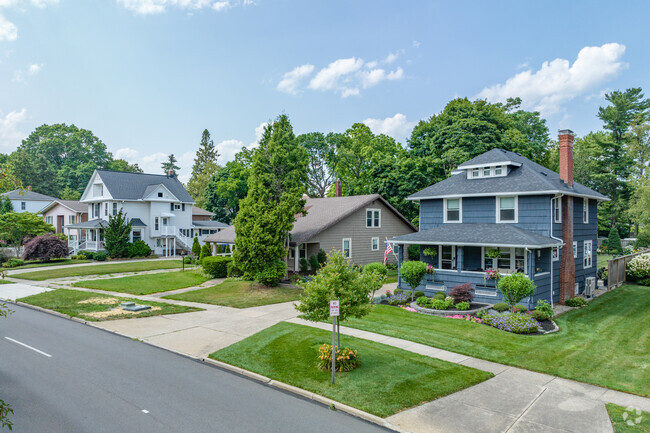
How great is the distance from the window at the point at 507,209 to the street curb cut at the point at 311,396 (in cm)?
1593

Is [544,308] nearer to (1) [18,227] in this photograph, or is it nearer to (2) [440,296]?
(2) [440,296]

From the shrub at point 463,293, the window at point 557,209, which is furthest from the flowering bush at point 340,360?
the window at point 557,209

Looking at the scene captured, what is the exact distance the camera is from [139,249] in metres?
44.0

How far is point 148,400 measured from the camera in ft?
30.3

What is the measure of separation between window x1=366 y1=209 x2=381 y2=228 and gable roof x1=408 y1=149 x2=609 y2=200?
925 cm

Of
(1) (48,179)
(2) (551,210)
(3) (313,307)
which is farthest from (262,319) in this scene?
(1) (48,179)

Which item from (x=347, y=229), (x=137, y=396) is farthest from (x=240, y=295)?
(x=137, y=396)

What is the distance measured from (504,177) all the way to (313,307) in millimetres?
16063

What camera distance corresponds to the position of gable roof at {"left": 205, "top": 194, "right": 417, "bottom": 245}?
96.6ft

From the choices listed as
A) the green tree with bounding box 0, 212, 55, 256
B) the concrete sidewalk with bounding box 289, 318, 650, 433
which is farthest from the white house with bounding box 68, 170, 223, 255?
the concrete sidewalk with bounding box 289, 318, 650, 433

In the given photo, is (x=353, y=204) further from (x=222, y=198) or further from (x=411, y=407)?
(x=222, y=198)

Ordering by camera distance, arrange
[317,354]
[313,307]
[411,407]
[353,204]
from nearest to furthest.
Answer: [411,407] < [313,307] < [317,354] < [353,204]

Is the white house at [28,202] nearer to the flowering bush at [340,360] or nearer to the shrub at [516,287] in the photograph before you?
the flowering bush at [340,360]

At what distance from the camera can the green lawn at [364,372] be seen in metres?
9.48
